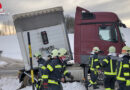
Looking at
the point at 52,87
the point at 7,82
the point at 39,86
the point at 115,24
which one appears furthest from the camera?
the point at 7,82

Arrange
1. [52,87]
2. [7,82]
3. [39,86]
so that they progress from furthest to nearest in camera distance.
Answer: [7,82], [39,86], [52,87]

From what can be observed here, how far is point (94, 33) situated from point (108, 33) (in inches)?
24.4

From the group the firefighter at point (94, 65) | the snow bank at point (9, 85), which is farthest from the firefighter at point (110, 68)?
the snow bank at point (9, 85)

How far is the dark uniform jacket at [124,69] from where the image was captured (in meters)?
5.20

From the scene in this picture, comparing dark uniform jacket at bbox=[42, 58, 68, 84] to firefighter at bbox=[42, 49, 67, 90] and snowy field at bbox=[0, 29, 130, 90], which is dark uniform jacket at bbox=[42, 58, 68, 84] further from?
snowy field at bbox=[0, 29, 130, 90]

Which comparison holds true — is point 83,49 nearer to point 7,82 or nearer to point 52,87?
point 52,87

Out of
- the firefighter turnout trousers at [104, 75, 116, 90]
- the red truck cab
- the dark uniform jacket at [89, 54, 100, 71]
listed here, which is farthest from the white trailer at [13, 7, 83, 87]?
the firefighter turnout trousers at [104, 75, 116, 90]

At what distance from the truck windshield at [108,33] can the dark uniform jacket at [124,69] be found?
282cm

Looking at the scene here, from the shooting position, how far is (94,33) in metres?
8.24

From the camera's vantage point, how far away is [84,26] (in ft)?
27.5

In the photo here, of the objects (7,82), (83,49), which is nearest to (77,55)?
(83,49)

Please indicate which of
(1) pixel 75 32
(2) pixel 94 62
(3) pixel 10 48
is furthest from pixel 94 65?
(3) pixel 10 48

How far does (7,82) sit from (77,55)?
223 inches

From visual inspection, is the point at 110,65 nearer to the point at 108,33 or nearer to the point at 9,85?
the point at 108,33
